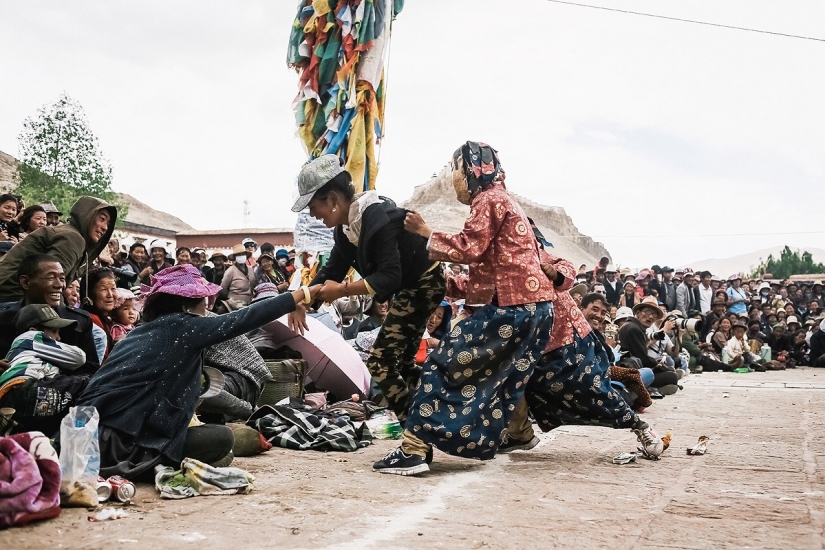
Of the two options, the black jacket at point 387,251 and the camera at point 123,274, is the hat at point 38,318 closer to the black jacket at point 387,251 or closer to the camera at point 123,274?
the black jacket at point 387,251

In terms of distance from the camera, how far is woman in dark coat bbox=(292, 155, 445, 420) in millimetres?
4246

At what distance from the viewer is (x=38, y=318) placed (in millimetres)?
4148

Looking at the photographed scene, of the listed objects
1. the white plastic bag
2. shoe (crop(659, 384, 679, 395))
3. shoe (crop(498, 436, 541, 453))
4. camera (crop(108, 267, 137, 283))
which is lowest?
shoe (crop(659, 384, 679, 395))

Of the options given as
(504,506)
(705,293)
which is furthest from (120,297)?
(705,293)

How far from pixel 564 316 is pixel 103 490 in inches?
101

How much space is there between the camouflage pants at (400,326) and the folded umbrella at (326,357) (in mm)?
2231

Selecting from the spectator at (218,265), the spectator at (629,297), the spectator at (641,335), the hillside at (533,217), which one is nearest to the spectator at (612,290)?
the spectator at (629,297)

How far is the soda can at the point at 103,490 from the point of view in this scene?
3311 millimetres

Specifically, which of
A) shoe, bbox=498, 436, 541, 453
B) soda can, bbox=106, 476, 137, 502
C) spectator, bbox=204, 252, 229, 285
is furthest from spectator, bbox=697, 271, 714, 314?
soda can, bbox=106, 476, 137, 502

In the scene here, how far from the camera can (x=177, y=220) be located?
1953 inches

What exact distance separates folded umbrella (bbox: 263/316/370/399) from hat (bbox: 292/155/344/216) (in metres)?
2.49

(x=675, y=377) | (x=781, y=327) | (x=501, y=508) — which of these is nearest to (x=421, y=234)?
(x=501, y=508)

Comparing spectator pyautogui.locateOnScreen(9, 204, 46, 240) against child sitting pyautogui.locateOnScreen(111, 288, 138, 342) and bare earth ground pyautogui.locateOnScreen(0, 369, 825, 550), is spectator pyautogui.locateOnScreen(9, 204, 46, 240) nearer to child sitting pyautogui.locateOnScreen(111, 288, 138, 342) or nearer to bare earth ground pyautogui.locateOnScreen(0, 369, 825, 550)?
child sitting pyautogui.locateOnScreen(111, 288, 138, 342)

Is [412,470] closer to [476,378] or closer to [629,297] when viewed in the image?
[476,378]
